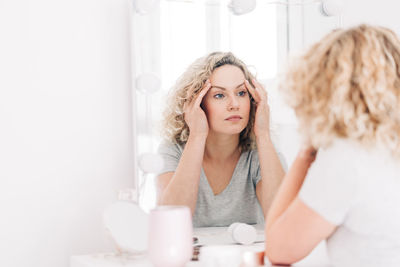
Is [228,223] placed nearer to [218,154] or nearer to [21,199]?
[218,154]

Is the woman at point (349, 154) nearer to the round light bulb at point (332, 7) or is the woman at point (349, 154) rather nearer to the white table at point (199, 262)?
the white table at point (199, 262)

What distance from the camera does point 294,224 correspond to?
876 mm

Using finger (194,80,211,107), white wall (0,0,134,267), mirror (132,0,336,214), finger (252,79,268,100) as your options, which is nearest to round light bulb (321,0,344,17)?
mirror (132,0,336,214)

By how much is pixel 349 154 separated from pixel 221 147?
19.3 inches

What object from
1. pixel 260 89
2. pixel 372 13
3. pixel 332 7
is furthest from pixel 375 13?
pixel 260 89

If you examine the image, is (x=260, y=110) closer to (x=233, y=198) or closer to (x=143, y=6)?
(x=233, y=198)

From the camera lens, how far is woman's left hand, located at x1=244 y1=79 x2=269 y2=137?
131 centimetres

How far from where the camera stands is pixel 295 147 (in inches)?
53.6

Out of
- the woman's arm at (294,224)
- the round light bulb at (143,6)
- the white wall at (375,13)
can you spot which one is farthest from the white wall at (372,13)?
the woman's arm at (294,224)

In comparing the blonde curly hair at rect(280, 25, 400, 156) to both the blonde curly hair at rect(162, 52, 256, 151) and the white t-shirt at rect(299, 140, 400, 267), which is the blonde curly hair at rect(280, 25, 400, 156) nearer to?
the white t-shirt at rect(299, 140, 400, 267)

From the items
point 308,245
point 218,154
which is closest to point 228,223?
point 218,154

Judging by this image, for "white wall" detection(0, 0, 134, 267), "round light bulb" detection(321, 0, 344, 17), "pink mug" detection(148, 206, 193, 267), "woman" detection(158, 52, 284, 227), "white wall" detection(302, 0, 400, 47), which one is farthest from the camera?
"white wall" detection(302, 0, 400, 47)

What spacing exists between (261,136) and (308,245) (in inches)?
17.9

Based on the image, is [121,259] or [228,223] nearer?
[121,259]
